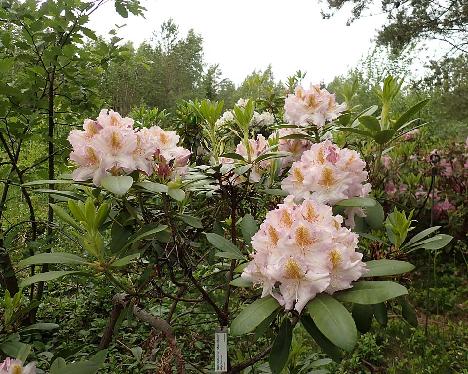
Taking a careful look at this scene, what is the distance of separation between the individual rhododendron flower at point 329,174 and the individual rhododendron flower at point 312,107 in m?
0.30

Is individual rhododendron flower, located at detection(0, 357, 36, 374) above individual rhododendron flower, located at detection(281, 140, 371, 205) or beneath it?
beneath

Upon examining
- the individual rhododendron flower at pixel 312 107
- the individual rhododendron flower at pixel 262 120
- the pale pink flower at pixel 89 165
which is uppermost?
the individual rhododendron flower at pixel 262 120

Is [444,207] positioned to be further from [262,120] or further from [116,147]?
[116,147]

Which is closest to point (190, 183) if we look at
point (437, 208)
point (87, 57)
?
point (87, 57)

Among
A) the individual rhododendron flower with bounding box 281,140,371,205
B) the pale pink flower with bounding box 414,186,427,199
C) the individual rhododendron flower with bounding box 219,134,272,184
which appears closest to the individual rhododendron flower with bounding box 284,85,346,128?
the individual rhododendron flower with bounding box 219,134,272,184

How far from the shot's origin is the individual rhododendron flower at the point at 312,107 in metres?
1.46

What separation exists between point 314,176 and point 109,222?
0.53 metres

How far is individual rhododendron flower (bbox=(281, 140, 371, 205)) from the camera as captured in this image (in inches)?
44.5

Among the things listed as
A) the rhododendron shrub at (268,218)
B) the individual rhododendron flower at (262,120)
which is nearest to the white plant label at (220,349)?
the rhododendron shrub at (268,218)

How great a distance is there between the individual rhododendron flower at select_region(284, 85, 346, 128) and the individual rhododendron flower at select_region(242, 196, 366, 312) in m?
0.60

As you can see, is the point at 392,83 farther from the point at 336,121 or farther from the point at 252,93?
the point at 252,93

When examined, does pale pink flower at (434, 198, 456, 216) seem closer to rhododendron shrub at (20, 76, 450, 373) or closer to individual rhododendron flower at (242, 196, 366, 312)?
rhododendron shrub at (20, 76, 450, 373)

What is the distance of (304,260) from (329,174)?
309 millimetres

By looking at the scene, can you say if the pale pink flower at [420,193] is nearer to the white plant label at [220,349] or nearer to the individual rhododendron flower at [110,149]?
the white plant label at [220,349]
